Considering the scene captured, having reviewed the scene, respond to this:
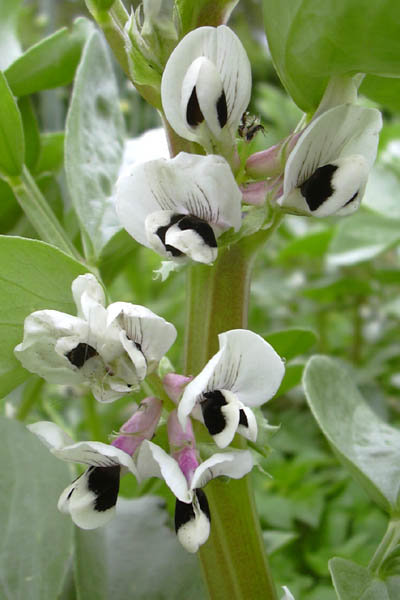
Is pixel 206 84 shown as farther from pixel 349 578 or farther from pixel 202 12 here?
pixel 349 578

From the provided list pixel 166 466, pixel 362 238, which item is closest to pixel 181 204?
pixel 166 466

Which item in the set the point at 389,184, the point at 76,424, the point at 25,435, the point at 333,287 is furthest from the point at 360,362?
the point at 25,435

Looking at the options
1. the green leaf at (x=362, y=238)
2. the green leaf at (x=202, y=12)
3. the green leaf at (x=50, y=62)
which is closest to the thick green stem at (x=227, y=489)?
the green leaf at (x=202, y=12)

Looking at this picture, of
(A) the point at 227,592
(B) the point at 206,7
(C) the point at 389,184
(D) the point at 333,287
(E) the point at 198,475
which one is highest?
(B) the point at 206,7

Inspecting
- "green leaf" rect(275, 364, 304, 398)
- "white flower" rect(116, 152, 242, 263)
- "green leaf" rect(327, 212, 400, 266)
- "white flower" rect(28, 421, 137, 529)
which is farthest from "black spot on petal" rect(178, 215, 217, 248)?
"green leaf" rect(327, 212, 400, 266)

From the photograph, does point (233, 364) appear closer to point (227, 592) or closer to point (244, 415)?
point (244, 415)

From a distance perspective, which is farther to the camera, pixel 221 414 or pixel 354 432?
pixel 354 432
